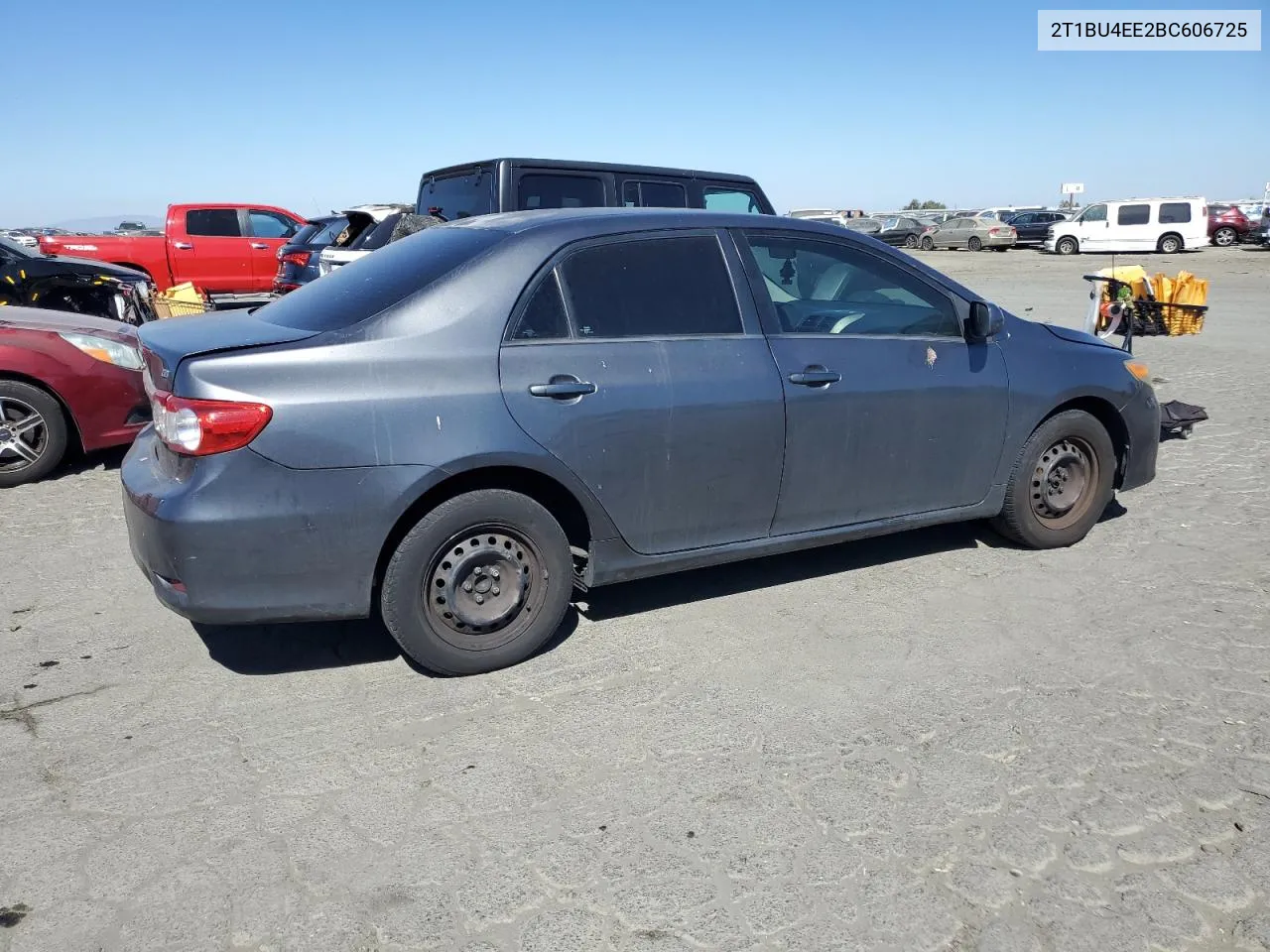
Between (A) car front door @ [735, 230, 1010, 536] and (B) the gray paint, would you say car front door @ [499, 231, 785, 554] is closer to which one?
(B) the gray paint

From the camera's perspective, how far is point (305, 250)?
47.8 ft

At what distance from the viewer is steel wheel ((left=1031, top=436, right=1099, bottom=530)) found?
16.4 feet

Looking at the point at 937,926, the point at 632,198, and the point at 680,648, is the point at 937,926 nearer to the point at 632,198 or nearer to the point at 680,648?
the point at 680,648

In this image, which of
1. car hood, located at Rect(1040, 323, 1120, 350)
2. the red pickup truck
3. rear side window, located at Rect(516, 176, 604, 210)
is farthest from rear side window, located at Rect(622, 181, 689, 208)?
the red pickup truck

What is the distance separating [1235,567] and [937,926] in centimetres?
326

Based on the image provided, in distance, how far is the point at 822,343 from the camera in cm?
430

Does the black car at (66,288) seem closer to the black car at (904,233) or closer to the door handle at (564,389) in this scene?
the door handle at (564,389)

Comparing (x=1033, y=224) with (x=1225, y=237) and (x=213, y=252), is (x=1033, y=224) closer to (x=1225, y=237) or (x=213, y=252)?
(x=1225, y=237)

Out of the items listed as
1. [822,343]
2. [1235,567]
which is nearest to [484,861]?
[822,343]

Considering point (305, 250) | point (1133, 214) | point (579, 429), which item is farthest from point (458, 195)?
point (1133, 214)

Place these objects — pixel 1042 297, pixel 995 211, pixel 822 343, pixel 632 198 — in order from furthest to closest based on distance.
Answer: pixel 995 211 → pixel 1042 297 → pixel 632 198 → pixel 822 343

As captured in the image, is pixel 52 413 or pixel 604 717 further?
pixel 52 413

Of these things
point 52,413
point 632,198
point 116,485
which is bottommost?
point 116,485

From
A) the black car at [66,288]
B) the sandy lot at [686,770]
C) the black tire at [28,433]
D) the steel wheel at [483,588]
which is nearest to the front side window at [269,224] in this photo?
the black car at [66,288]
